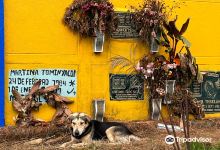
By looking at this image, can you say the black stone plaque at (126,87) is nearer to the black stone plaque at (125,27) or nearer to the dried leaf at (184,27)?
the black stone plaque at (125,27)

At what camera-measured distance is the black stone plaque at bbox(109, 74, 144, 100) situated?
431 inches

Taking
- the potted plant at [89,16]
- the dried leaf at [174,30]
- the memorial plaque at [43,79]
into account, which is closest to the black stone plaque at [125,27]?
the potted plant at [89,16]

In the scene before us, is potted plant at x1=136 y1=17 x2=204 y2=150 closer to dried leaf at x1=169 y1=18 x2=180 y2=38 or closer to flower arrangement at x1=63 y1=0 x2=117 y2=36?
dried leaf at x1=169 y1=18 x2=180 y2=38

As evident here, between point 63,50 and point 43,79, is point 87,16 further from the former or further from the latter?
point 43,79

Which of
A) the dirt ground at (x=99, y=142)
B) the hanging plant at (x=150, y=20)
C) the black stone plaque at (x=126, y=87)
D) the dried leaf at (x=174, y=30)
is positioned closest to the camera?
the dirt ground at (x=99, y=142)

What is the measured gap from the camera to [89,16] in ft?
34.4

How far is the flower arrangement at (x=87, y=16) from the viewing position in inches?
409

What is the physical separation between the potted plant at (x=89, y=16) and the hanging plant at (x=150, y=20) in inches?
27.6

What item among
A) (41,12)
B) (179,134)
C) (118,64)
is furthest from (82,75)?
(179,134)

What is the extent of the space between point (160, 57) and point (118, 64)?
0.92 meters

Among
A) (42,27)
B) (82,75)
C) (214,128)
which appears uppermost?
(42,27)

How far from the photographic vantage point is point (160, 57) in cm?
1113

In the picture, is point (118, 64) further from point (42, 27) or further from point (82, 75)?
point (42, 27)

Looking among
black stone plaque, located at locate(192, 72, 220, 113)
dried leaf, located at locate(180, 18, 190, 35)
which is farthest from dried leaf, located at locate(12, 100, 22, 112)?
black stone plaque, located at locate(192, 72, 220, 113)
